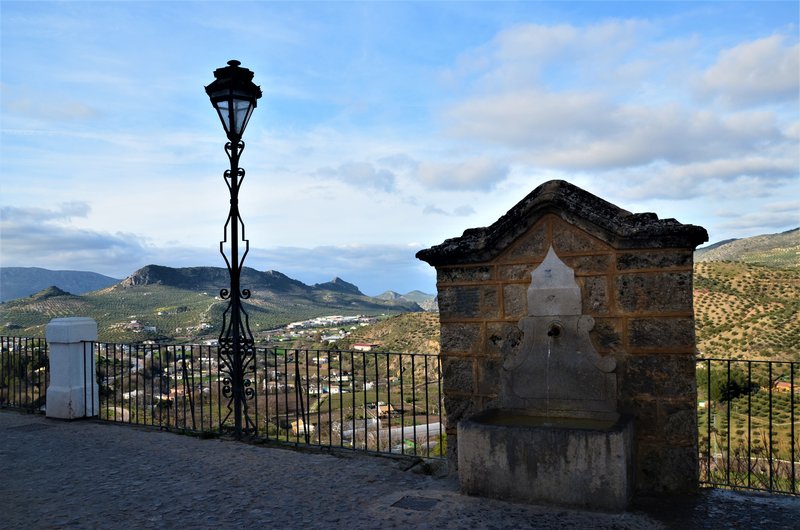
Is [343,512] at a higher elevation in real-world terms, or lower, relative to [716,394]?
higher

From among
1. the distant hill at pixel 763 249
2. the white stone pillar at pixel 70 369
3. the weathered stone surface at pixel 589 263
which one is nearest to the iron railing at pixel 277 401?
the white stone pillar at pixel 70 369

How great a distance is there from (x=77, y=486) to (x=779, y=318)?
103 ft

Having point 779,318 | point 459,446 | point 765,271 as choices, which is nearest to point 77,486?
point 459,446

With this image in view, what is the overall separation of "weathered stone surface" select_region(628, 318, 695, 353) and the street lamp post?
424 cm

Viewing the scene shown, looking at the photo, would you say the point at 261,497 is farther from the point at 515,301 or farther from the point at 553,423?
the point at 515,301

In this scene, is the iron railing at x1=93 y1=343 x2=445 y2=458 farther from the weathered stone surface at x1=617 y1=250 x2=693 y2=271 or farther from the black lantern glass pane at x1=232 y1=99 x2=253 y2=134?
the black lantern glass pane at x1=232 y1=99 x2=253 y2=134

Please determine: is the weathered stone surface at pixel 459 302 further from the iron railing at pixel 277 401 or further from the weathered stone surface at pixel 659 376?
the weathered stone surface at pixel 659 376

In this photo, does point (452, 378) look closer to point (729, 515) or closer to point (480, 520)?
point (480, 520)

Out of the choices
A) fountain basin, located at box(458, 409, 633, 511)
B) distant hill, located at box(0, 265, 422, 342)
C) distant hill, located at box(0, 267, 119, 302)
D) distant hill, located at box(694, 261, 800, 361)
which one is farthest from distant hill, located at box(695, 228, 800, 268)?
distant hill, located at box(0, 267, 119, 302)

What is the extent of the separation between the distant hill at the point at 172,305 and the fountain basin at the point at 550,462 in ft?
81.5

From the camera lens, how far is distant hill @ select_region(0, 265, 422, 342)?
3500 centimetres

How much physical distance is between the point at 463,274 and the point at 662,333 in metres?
1.75

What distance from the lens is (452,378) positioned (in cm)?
561

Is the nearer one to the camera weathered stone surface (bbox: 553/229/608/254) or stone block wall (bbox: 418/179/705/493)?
stone block wall (bbox: 418/179/705/493)
